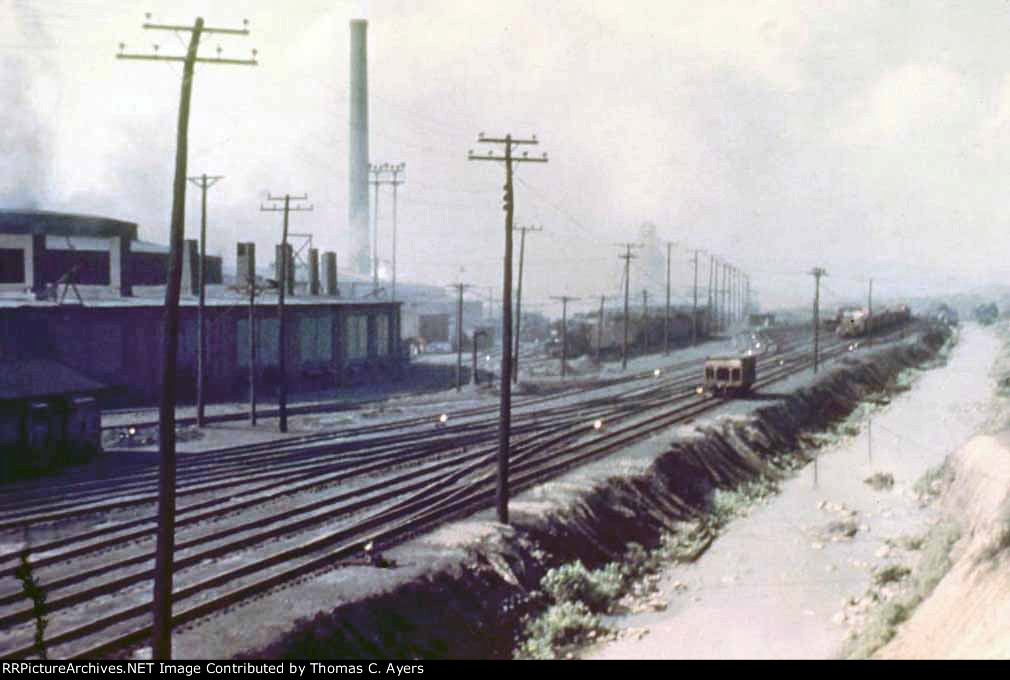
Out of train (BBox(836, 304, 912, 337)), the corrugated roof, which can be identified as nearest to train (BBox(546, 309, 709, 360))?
train (BBox(836, 304, 912, 337))

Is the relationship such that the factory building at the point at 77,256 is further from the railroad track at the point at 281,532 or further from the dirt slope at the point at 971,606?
the dirt slope at the point at 971,606

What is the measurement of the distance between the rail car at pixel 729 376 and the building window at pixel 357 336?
21309 millimetres

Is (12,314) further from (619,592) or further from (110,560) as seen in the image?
(619,592)

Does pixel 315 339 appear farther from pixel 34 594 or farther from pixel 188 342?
pixel 34 594

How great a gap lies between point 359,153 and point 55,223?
38560 millimetres

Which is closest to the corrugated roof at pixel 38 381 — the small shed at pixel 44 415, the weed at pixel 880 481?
the small shed at pixel 44 415

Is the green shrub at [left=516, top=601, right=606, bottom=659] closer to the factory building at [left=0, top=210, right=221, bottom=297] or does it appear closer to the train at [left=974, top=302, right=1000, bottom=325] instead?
the factory building at [left=0, top=210, right=221, bottom=297]

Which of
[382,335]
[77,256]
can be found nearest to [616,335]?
[382,335]

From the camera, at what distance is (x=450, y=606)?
57.6 ft

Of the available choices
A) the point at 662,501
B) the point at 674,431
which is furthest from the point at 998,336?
the point at 662,501

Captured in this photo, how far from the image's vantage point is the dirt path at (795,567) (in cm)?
1836

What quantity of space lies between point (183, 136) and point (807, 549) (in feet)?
65.4

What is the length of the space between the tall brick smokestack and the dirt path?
187 feet

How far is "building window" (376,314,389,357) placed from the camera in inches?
2365
